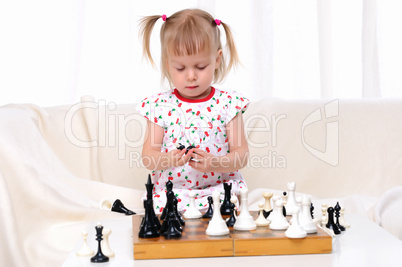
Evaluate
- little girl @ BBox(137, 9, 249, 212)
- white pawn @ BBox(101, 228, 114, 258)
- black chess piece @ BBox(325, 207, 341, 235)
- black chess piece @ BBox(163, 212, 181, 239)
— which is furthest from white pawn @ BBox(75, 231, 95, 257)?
little girl @ BBox(137, 9, 249, 212)

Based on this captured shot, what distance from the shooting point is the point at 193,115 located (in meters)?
1.87

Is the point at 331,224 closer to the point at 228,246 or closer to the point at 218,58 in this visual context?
the point at 228,246

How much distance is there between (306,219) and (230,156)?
675 millimetres

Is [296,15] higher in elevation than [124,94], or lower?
higher

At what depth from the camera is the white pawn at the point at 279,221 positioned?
3.70 ft

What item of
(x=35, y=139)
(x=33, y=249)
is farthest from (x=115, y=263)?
(x=35, y=139)

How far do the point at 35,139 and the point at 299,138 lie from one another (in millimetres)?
1019

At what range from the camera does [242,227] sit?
1.13 m

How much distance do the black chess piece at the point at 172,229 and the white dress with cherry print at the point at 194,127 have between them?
2.32ft

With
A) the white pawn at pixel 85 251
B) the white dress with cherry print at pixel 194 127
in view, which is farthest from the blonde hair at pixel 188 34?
the white pawn at pixel 85 251

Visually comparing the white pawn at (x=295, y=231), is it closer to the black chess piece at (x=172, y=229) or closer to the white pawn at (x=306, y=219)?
the white pawn at (x=306, y=219)

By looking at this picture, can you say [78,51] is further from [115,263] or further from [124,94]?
[115,263]

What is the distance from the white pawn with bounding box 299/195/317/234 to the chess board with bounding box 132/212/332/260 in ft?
0.07

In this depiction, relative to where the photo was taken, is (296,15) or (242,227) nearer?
(242,227)
